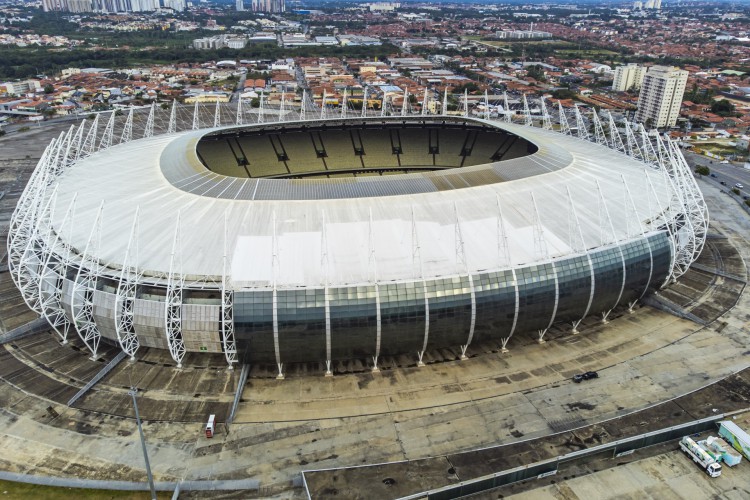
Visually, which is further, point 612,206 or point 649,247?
point 612,206

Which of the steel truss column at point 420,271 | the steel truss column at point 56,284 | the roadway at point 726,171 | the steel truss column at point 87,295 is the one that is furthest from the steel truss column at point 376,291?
the roadway at point 726,171

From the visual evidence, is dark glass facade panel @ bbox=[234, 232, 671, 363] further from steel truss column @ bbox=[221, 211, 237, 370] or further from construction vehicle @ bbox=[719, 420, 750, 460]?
construction vehicle @ bbox=[719, 420, 750, 460]

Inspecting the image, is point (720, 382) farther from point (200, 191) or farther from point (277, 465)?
point (200, 191)

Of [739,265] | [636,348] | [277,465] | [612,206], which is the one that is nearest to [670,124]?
[739,265]

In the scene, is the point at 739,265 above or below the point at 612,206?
below

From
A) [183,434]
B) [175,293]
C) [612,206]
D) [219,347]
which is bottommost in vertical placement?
[183,434]
